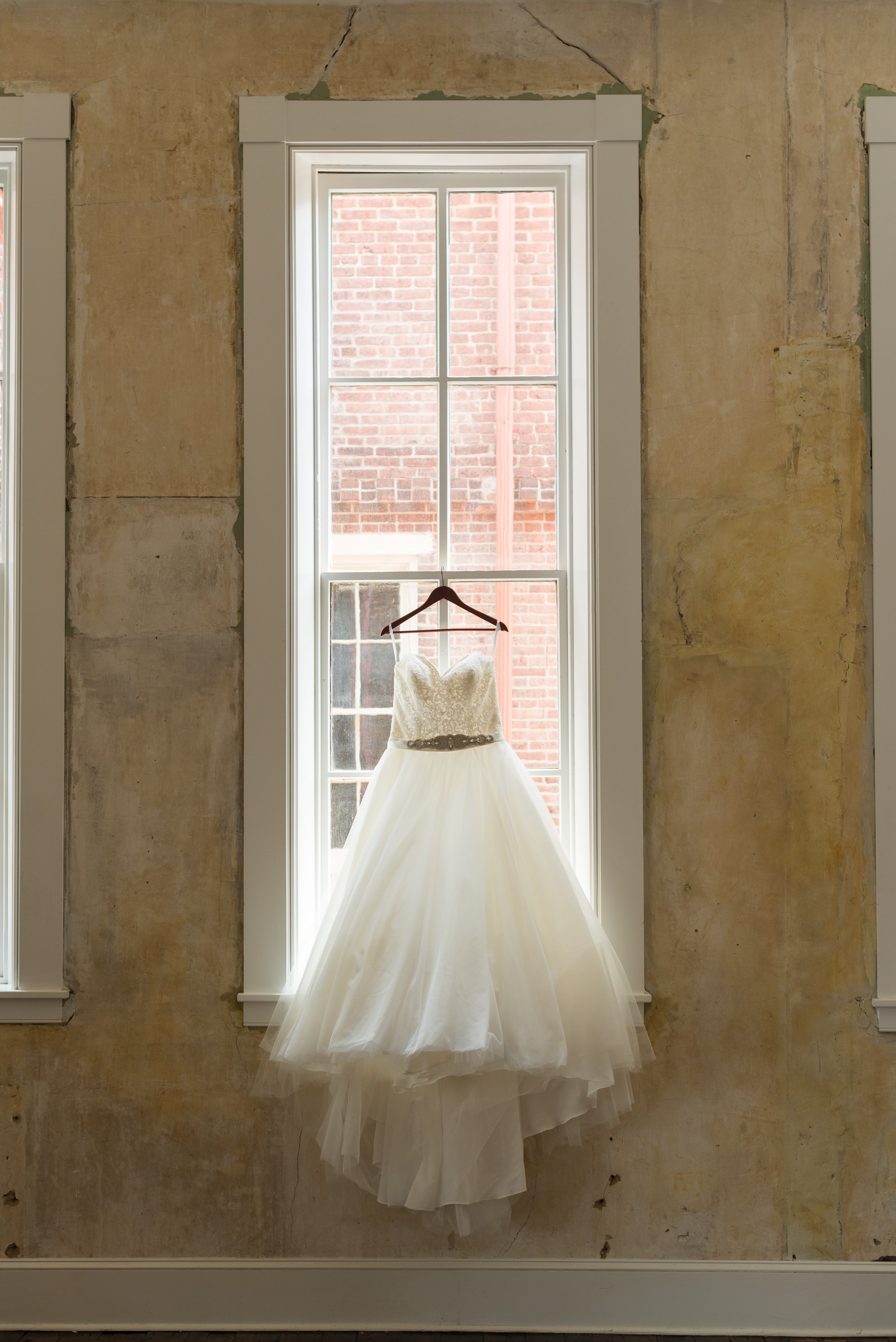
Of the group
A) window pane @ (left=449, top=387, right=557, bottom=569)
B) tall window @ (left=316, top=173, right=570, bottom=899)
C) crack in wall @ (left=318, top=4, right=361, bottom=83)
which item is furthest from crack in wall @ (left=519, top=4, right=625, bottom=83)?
window pane @ (left=449, top=387, right=557, bottom=569)

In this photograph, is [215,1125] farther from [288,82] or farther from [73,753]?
[288,82]

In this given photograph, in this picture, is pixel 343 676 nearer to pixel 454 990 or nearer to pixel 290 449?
pixel 290 449

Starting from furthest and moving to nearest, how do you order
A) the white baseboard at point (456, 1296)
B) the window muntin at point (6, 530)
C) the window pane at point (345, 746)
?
the window pane at point (345, 746) < the window muntin at point (6, 530) < the white baseboard at point (456, 1296)

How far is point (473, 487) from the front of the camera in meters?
2.30

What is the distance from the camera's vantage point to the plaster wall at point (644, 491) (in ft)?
6.98

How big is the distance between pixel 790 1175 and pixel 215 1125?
4.63 ft

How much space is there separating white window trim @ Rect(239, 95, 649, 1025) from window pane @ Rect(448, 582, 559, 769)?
184 millimetres

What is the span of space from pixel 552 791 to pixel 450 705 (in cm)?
40

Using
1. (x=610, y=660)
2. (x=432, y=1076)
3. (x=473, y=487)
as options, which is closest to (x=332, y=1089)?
(x=432, y=1076)

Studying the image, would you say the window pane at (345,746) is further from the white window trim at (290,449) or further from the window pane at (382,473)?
the window pane at (382,473)

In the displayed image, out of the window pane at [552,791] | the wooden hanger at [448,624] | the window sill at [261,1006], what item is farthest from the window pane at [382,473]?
the window sill at [261,1006]

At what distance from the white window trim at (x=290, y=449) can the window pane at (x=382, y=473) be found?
0.67 feet

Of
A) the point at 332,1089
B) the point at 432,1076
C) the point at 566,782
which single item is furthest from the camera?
the point at 566,782

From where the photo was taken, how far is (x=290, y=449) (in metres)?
2.14
